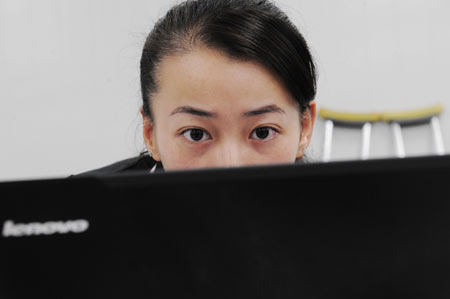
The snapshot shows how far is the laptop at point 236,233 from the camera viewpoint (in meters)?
0.22

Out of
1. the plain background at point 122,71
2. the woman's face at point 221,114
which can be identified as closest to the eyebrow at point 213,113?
the woman's face at point 221,114

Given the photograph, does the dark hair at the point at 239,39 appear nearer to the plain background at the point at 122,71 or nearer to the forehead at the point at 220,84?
the forehead at the point at 220,84

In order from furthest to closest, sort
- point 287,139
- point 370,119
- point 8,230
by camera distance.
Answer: point 370,119 → point 287,139 → point 8,230

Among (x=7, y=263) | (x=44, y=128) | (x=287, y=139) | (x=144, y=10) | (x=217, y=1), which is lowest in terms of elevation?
(x=7, y=263)

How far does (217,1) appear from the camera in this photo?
0.80 meters

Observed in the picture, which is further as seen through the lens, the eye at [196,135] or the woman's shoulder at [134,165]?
the woman's shoulder at [134,165]

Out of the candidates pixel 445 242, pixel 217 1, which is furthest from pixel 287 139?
pixel 445 242

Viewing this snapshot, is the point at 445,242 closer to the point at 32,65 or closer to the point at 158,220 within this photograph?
the point at 158,220

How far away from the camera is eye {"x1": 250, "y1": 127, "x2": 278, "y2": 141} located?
66 cm

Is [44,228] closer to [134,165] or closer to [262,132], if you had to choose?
[262,132]

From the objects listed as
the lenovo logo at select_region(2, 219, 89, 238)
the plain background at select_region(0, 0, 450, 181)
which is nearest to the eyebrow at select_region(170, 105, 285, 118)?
the lenovo logo at select_region(2, 219, 89, 238)

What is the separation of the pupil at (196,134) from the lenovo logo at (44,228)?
45cm

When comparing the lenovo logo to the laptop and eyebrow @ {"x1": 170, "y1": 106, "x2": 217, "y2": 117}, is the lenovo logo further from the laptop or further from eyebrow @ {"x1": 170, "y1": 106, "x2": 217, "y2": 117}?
eyebrow @ {"x1": 170, "y1": 106, "x2": 217, "y2": 117}

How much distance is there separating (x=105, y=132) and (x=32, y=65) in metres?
0.37
